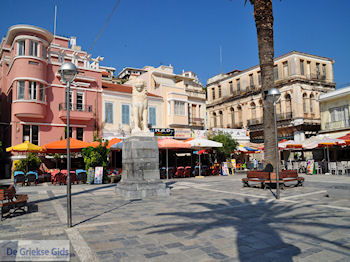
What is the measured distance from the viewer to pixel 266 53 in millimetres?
13023

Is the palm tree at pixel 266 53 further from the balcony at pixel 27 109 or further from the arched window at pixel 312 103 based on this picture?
the arched window at pixel 312 103

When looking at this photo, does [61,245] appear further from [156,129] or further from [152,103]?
[152,103]

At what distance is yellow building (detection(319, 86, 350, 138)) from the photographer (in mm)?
28172

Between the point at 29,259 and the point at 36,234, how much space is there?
4.92 ft

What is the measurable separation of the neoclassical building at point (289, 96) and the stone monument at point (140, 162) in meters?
27.9

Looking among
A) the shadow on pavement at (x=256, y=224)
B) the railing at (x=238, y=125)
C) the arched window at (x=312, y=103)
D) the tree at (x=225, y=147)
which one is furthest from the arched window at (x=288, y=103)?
the shadow on pavement at (x=256, y=224)

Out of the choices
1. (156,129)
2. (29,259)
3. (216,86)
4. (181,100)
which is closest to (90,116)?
(156,129)

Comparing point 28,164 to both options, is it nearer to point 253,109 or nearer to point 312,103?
point 253,109

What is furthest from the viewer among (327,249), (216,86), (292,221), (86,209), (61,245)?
(216,86)

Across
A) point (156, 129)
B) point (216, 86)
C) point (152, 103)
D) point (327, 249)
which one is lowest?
point (327, 249)

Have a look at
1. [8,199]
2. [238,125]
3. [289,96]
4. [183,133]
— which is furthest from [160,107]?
[8,199]

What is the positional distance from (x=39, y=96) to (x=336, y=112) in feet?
96.0

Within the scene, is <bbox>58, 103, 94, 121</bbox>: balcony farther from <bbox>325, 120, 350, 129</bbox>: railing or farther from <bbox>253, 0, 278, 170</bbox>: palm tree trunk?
<bbox>325, 120, 350, 129</bbox>: railing

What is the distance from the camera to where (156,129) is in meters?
26.7
